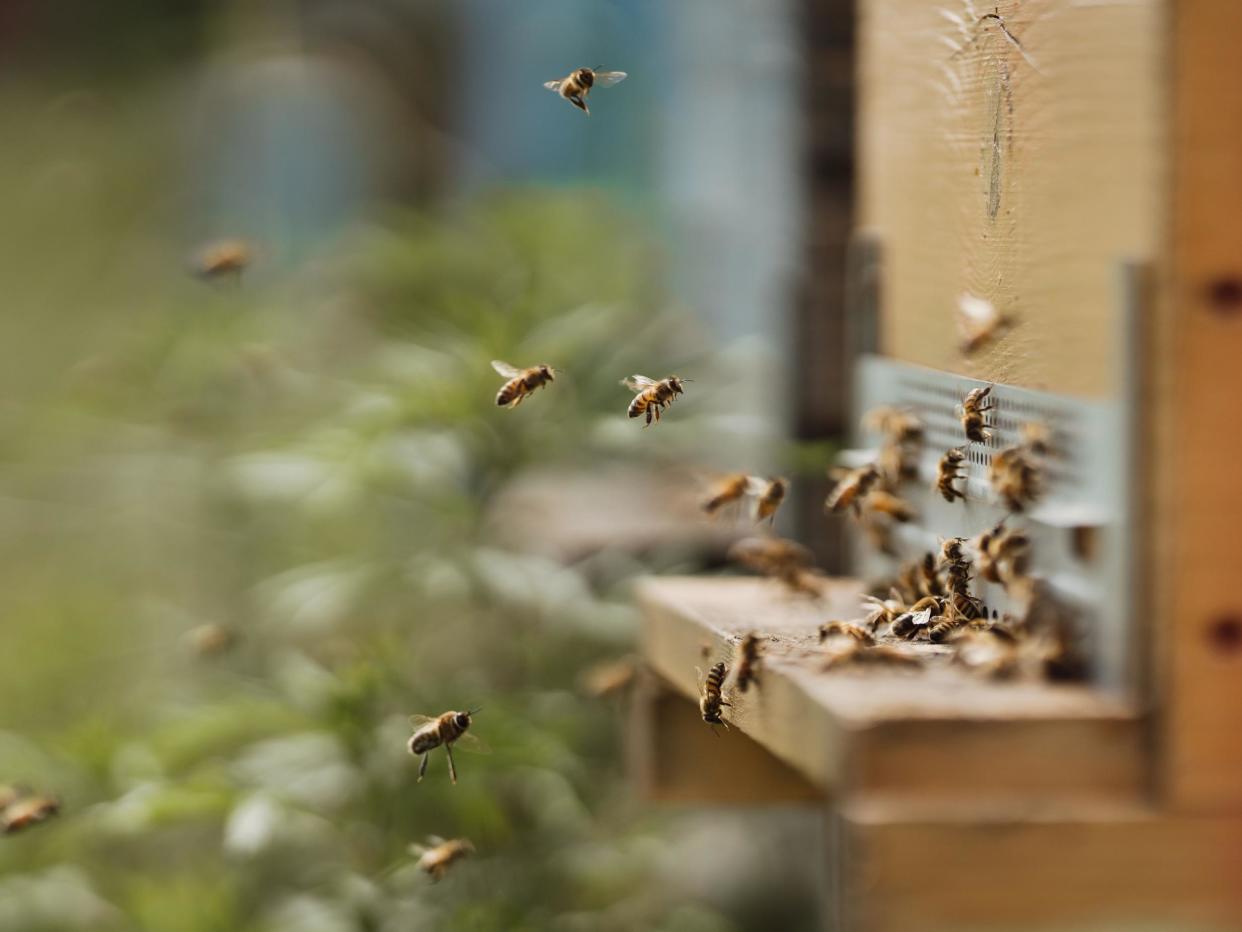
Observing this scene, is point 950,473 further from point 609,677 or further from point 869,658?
point 609,677

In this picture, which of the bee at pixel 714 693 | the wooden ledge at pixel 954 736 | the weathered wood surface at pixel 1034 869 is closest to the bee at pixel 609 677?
the bee at pixel 714 693

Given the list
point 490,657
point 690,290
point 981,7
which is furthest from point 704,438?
point 690,290

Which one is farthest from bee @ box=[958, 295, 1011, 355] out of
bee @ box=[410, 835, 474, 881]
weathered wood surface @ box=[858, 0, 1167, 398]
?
bee @ box=[410, 835, 474, 881]

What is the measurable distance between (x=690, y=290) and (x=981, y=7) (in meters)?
4.54

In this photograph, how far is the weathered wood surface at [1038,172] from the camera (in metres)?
1.78

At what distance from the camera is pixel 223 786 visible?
12.5ft

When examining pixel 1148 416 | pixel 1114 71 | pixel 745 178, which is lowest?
pixel 1148 416

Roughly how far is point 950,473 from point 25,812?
243 cm

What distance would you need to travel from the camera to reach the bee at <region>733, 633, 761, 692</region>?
203 cm

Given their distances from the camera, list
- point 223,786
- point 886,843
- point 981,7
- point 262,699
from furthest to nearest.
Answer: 1. point 262,699
2. point 223,786
3. point 981,7
4. point 886,843

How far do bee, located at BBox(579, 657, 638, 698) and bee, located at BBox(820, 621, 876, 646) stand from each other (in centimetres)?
162

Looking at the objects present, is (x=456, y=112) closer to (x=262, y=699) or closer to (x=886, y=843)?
(x=262, y=699)

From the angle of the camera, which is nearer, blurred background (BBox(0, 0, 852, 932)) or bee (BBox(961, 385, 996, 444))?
bee (BBox(961, 385, 996, 444))

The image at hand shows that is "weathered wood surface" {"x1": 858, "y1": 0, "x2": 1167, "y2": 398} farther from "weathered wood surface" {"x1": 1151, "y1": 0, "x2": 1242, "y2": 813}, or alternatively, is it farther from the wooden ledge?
the wooden ledge
